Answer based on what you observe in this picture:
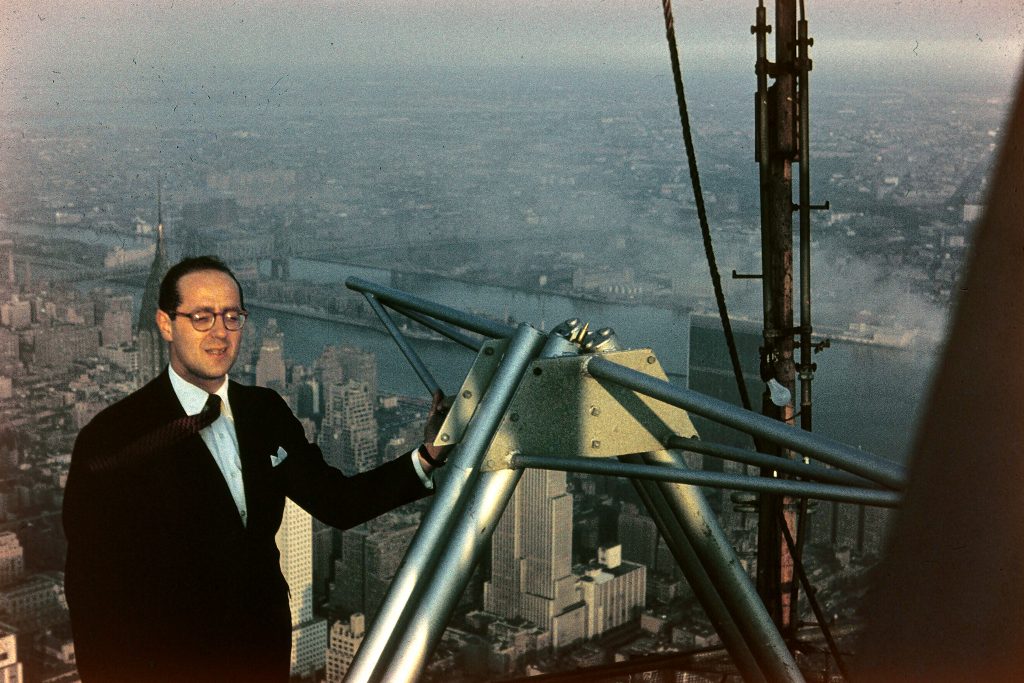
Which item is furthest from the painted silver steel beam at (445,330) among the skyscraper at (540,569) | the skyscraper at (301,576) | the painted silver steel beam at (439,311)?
the skyscraper at (540,569)

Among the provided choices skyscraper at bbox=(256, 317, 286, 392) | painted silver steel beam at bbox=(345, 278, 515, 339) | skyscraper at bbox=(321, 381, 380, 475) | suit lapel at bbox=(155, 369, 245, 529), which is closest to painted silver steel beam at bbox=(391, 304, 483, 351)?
painted silver steel beam at bbox=(345, 278, 515, 339)

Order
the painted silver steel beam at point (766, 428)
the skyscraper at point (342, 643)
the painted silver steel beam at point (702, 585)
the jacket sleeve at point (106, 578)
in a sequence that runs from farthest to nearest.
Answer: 1. the skyscraper at point (342, 643)
2. the jacket sleeve at point (106, 578)
3. the painted silver steel beam at point (702, 585)
4. the painted silver steel beam at point (766, 428)

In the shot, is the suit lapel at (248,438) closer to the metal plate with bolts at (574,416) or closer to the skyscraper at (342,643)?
the metal plate with bolts at (574,416)

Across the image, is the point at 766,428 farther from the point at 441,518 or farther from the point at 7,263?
the point at 7,263

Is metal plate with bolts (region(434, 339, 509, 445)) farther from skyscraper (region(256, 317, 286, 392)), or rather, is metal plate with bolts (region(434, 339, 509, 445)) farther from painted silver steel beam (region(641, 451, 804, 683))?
skyscraper (region(256, 317, 286, 392))

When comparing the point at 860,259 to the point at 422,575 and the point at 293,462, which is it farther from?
the point at 422,575
